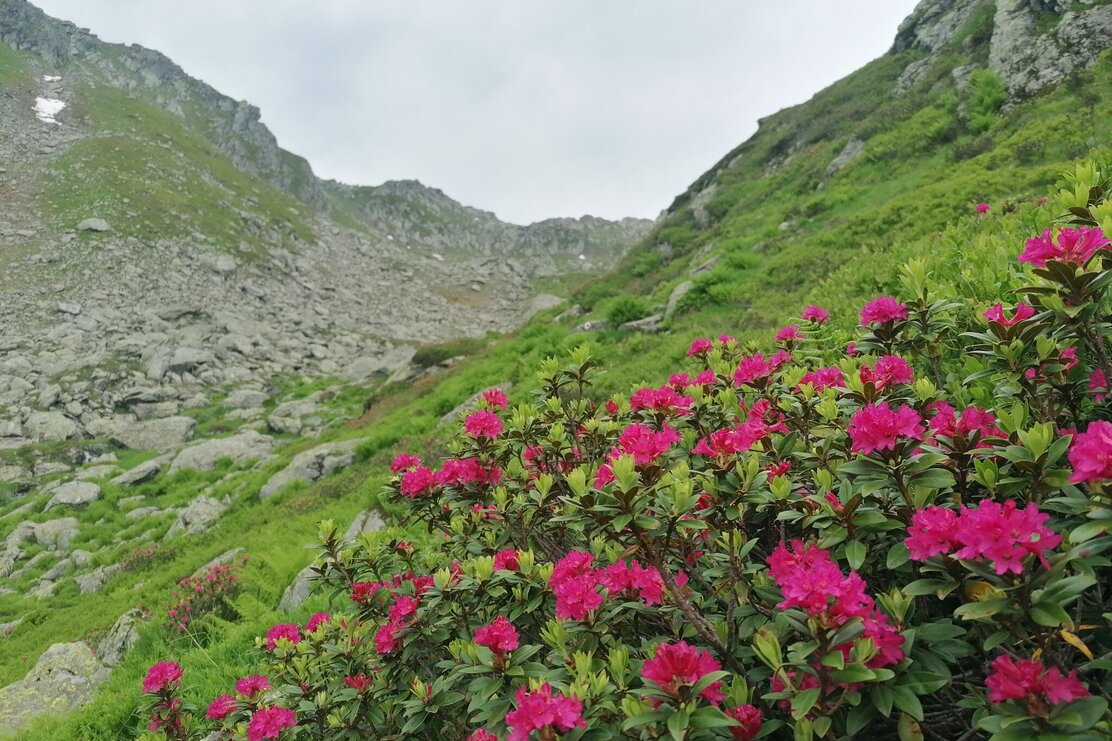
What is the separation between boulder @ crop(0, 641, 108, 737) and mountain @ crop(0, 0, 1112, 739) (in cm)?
3

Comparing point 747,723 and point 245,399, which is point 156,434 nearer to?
point 245,399

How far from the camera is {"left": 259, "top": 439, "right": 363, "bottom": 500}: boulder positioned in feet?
40.9

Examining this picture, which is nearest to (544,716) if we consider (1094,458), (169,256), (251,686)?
(1094,458)

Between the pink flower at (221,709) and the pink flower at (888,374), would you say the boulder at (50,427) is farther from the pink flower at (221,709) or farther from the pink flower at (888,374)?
the pink flower at (888,374)

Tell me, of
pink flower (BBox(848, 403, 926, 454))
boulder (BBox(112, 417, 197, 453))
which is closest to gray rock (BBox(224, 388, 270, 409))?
boulder (BBox(112, 417, 197, 453))

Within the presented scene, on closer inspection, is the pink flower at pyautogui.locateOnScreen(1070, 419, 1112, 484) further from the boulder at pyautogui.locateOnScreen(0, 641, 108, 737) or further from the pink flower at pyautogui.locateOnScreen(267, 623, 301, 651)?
the boulder at pyautogui.locateOnScreen(0, 641, 108, 737)

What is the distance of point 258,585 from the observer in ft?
24.6

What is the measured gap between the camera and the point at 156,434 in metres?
19.7

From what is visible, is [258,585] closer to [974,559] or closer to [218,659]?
[218,659]

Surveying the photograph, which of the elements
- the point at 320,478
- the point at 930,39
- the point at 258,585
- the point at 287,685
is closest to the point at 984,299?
the point at 287,685

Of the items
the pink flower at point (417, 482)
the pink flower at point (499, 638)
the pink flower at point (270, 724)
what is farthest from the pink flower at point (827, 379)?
the pink flower at point (270, 724)

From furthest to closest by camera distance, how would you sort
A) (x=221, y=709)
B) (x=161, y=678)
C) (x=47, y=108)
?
(x=47, y=108)
(x=161, y=678)
(x=221, y=709)

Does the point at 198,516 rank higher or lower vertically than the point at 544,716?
higher

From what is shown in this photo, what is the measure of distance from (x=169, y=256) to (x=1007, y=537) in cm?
4602
